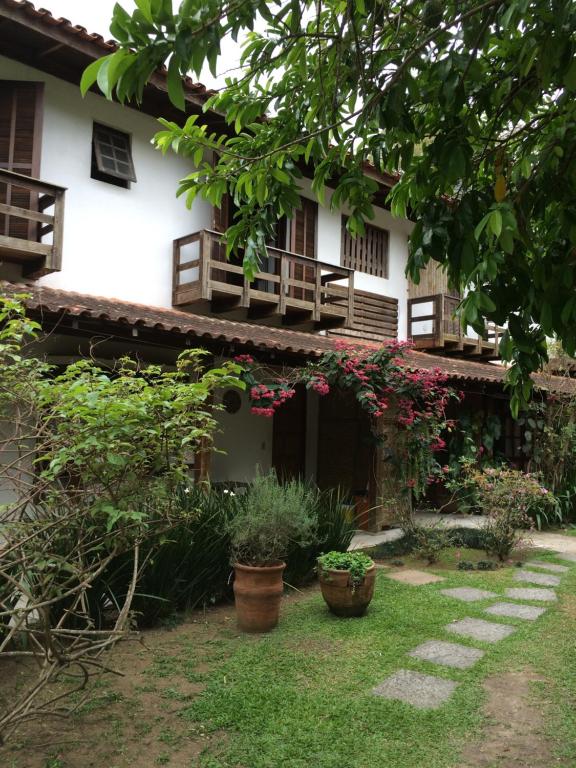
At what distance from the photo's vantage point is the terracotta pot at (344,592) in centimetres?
507

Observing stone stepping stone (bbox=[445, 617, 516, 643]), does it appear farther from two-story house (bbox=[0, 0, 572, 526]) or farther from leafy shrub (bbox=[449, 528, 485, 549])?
two-story house (bbox=[0, 0, 572, 526])

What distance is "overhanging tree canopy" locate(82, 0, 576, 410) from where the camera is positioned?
7.45 ft

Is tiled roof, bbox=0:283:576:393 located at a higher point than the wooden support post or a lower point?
higher

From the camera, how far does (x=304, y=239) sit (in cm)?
1144

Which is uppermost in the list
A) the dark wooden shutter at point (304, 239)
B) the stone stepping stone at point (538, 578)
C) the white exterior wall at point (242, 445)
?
the dark wooden shutter at point (304, 239)

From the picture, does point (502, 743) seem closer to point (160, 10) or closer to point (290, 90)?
point (160, 10)

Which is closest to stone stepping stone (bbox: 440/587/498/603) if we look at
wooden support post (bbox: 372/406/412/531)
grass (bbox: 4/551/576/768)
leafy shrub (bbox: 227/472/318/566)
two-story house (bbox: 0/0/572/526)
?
grass (bbox: 4/551/576/768)

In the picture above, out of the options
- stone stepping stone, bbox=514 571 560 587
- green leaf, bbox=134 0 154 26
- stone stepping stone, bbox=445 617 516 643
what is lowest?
stone stepping stone, bbox=445 617 516 643

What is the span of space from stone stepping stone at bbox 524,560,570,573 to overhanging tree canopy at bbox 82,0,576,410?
4735 mm

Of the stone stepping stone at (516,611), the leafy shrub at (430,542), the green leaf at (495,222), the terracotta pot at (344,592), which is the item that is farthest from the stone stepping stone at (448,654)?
the green leaf at (495,222)

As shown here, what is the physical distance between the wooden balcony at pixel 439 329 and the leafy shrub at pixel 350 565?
856cm

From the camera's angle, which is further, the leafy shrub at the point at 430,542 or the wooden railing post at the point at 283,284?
the wooden railing post at the point at 283,284

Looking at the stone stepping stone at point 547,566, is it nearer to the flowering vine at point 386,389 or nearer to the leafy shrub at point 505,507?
the leafy shrub at point 505,507

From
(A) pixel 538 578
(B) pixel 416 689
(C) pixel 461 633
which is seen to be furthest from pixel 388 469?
(B) pixel 416 689
